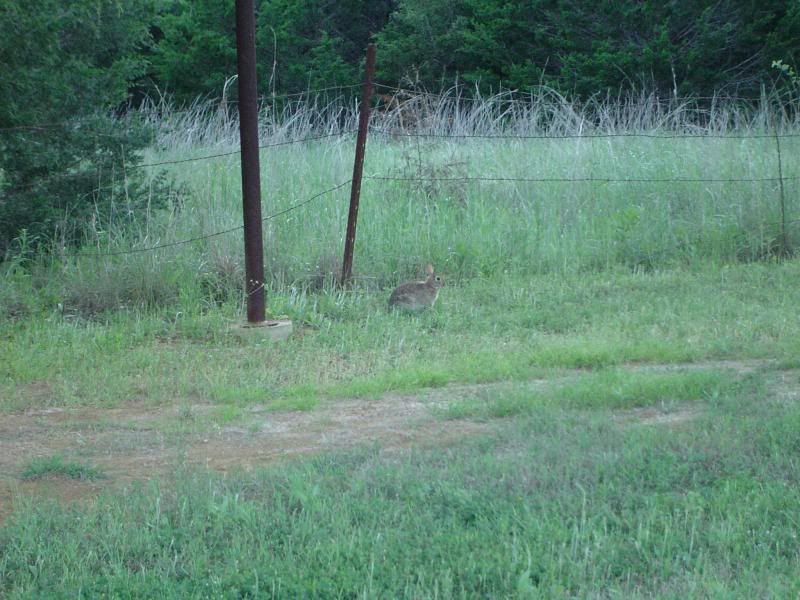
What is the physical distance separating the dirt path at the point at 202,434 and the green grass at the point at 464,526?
317 millimetres

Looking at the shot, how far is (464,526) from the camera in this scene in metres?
4.28

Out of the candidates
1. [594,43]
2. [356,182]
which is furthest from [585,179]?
[594,43]

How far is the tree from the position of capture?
32.7ft

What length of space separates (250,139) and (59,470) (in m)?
3.74

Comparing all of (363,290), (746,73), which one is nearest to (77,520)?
(363,290)

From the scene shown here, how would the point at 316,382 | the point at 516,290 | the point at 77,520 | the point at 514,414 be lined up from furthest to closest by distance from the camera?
1. the point at 516,290
2. the point at 316,382
3. the point at 514,414
4. the point at 77,520

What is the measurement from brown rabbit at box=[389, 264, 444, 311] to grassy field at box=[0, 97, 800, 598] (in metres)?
0.17

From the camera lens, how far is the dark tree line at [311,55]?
1041 cm

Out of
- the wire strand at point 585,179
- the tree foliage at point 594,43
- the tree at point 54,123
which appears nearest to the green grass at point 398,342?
the wire strand at point 585,179

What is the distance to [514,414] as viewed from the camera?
5.93m

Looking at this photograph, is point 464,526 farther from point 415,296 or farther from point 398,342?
point 415,296

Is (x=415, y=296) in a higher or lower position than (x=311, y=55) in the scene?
lower

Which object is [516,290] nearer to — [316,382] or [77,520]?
[316,382]

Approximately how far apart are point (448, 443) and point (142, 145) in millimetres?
6749
